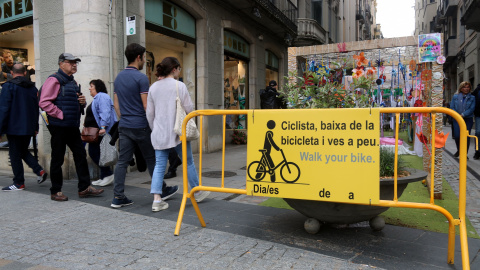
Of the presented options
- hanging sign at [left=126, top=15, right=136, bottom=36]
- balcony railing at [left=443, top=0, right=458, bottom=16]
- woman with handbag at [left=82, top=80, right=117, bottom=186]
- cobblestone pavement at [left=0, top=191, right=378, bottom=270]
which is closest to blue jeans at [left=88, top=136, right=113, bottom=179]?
woman with handbag at [left=82, top=80, right=117, bottom=186]

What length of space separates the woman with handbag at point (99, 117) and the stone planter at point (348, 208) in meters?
3.61

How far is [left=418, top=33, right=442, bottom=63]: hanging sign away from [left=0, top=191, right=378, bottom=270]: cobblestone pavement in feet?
11.9

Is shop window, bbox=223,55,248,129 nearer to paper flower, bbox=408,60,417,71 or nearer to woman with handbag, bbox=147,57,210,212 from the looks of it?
paper flower, bbox=408,60,417,71

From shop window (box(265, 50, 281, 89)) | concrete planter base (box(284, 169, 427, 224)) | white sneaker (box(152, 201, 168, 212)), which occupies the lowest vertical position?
white sneaker (box(152, 201, 168, 212))

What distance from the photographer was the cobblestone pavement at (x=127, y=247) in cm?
294

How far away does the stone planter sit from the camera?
324 cm

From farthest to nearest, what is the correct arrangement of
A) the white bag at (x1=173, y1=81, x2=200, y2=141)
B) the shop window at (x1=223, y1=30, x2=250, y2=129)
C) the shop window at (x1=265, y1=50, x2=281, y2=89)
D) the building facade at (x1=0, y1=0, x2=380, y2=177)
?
1. the shop window at (x1=265, y1=50, x2=281, y2=89)
2. the shop window at (x1=223, y1=30, x2=250, y2=129)
3. the building facade at (x1=0, y1=0, x2=380, y2=177)
4. the white bag at (x1=173, y1=81, x2=200, y2=141)

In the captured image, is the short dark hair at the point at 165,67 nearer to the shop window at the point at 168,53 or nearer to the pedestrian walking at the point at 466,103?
the shop window at the point at 168,53

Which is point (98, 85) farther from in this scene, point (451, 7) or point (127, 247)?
point (451, 7)

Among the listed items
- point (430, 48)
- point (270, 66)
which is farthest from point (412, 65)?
point (270, 66)

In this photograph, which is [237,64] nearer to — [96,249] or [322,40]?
[322,40]

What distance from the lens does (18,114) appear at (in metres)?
5.64

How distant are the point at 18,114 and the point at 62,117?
131 cm

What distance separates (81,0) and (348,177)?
596 centimetres
